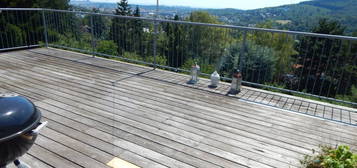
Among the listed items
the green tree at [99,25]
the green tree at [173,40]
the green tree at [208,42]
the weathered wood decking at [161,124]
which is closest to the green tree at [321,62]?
the weathered wood decking at [161,124]

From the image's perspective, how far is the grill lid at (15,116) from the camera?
3.89 ft

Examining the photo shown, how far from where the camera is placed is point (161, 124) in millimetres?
2820

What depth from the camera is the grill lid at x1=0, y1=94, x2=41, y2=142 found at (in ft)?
3.89

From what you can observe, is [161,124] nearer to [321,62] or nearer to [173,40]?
[173,40]

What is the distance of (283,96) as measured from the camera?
390 cm

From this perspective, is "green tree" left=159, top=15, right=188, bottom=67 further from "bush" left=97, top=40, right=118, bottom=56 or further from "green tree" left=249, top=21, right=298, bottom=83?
"green tree" left=249, top=21, right=298, bottom=83

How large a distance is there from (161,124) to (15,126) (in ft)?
5.71

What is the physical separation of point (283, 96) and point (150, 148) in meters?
2.54

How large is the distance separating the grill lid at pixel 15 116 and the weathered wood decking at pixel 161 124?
87cm

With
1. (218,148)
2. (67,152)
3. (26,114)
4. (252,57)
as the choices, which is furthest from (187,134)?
(252,57)

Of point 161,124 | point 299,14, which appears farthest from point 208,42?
point 299,14

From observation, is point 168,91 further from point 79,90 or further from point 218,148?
point 218,148

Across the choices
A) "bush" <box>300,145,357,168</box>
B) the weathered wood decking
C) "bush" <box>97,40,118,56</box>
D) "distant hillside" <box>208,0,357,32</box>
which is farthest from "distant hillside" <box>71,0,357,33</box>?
"bush" <box>300,145,357,168</box>

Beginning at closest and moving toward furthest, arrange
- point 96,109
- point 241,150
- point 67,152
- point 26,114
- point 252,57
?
point 26,114
point 67,152
point 241,150
point 96,109
point 252,57
